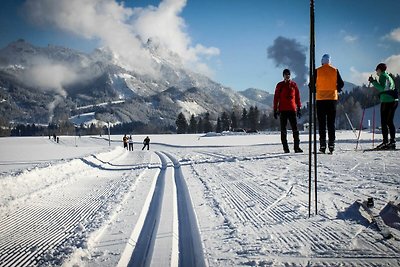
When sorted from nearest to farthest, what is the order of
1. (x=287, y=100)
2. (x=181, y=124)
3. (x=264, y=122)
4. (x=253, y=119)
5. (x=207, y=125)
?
(x=287, y=100) → (x=253, y=119) → (x=207, y=125) → (x=181, y=124) → (x=264, y=122)

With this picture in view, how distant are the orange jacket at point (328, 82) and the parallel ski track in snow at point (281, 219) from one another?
2908mm

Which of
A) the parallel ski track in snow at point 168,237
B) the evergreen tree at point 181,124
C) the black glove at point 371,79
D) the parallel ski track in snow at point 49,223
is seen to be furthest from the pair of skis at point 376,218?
the evergreen tree at point 181,124

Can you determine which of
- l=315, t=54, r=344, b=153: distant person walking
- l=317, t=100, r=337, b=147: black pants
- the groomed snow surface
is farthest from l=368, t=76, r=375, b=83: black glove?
the groomed snow surface

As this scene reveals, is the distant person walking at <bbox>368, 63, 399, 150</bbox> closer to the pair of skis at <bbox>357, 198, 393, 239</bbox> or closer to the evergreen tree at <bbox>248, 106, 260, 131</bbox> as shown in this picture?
the pair of skis at <bbox>357, 198, 393, 239</bbox>

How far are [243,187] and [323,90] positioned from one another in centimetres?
446

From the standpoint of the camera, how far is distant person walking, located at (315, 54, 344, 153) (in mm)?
7984

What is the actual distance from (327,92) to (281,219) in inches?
228

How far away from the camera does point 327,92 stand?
804cm

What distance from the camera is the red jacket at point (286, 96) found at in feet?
28.9

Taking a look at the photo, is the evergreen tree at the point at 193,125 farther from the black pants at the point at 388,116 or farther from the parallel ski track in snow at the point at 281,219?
the parallel ski track in snow at the point at 281,219

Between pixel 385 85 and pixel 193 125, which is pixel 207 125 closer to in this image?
pixel 193 125

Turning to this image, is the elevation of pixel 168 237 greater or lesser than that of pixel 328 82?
lesser

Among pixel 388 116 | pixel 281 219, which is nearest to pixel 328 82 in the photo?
pixel 388 116

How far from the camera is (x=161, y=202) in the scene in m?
4.56
